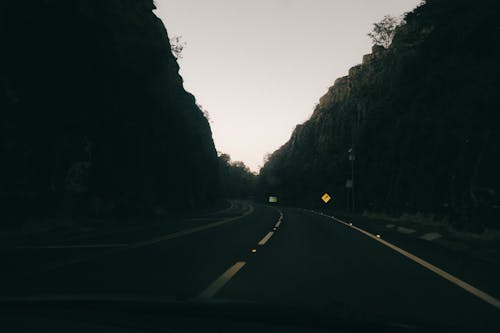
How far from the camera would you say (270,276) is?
8.10 m

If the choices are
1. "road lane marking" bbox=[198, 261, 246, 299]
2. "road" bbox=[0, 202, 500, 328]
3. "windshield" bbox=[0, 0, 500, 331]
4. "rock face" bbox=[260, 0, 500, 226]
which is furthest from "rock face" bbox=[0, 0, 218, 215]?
"rock face" bbox=[260, 0, 500, 226]

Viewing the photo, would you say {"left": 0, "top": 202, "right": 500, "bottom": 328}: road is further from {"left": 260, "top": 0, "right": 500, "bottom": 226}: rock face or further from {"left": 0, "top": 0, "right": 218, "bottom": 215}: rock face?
{"left": 0, "top": 0, "right": 218, "bottom": 215}: rock face

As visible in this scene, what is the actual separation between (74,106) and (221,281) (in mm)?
19040

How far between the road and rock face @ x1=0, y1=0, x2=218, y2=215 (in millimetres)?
10611

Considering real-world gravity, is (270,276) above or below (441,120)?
below

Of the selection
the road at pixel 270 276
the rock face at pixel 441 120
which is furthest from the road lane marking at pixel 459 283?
the rock face at pixel 441 120

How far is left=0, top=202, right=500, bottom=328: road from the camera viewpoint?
5.82 meters

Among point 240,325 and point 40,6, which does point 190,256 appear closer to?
point 240,325

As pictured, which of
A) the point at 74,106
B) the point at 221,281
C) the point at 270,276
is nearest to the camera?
the point at 221,281

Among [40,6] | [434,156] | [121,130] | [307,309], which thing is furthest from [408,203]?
[307,309]

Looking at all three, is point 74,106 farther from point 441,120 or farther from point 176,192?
point 176,192

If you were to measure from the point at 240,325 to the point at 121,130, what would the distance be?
30.7m

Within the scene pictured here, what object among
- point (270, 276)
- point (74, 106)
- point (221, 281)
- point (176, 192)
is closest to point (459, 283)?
point (270, 276)

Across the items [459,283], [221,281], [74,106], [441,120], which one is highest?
[74,106]
